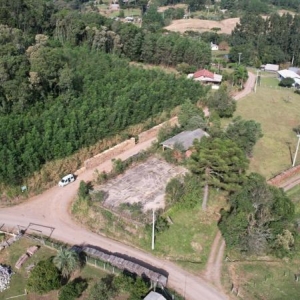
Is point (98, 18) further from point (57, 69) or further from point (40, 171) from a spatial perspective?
point (40, 171)

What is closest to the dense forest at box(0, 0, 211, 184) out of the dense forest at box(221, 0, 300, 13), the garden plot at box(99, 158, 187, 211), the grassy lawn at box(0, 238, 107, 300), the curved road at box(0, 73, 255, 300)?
the curved road at box(0, 73, 255, 300)

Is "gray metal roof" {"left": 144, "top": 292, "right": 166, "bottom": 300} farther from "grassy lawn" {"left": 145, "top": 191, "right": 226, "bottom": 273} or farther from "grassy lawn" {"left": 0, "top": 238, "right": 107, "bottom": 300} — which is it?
"grassy lawn" {"left": 145, "top": 191, "right": 226, "bottom": 273}

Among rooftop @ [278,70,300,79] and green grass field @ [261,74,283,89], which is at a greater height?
rooftop @ [278,70,300,79]

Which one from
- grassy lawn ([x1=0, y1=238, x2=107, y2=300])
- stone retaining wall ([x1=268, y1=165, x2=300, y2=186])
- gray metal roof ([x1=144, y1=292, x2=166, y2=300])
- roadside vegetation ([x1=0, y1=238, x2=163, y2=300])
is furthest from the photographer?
stone retaining wall ([x1=268, y1=165, x2=300, y2=186])

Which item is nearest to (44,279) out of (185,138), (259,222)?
(259,222)

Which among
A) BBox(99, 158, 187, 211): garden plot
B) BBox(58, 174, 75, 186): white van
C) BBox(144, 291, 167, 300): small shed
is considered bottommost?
BBox(58, 174, 75, 186): white van

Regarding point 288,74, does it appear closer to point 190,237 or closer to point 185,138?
point 185,138

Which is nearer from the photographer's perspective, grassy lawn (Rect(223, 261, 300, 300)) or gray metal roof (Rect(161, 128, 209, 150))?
grassy lawn (Rect(223, 261, 300, 300))

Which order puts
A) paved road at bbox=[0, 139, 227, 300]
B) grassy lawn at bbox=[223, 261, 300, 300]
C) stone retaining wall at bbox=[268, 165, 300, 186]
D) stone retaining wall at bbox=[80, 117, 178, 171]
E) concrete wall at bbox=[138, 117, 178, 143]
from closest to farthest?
grassy lawn at bbox=[223, 261, 300, 300] < paved road at bbox=[0, 139, 227, 300] < stone retaining wall at bbox=[268, 165, 300, 186] < stone retaining wall at bbox=[80, 117, 178, 171] < concrete wall at bbox=[138, 117, 178, 143]
